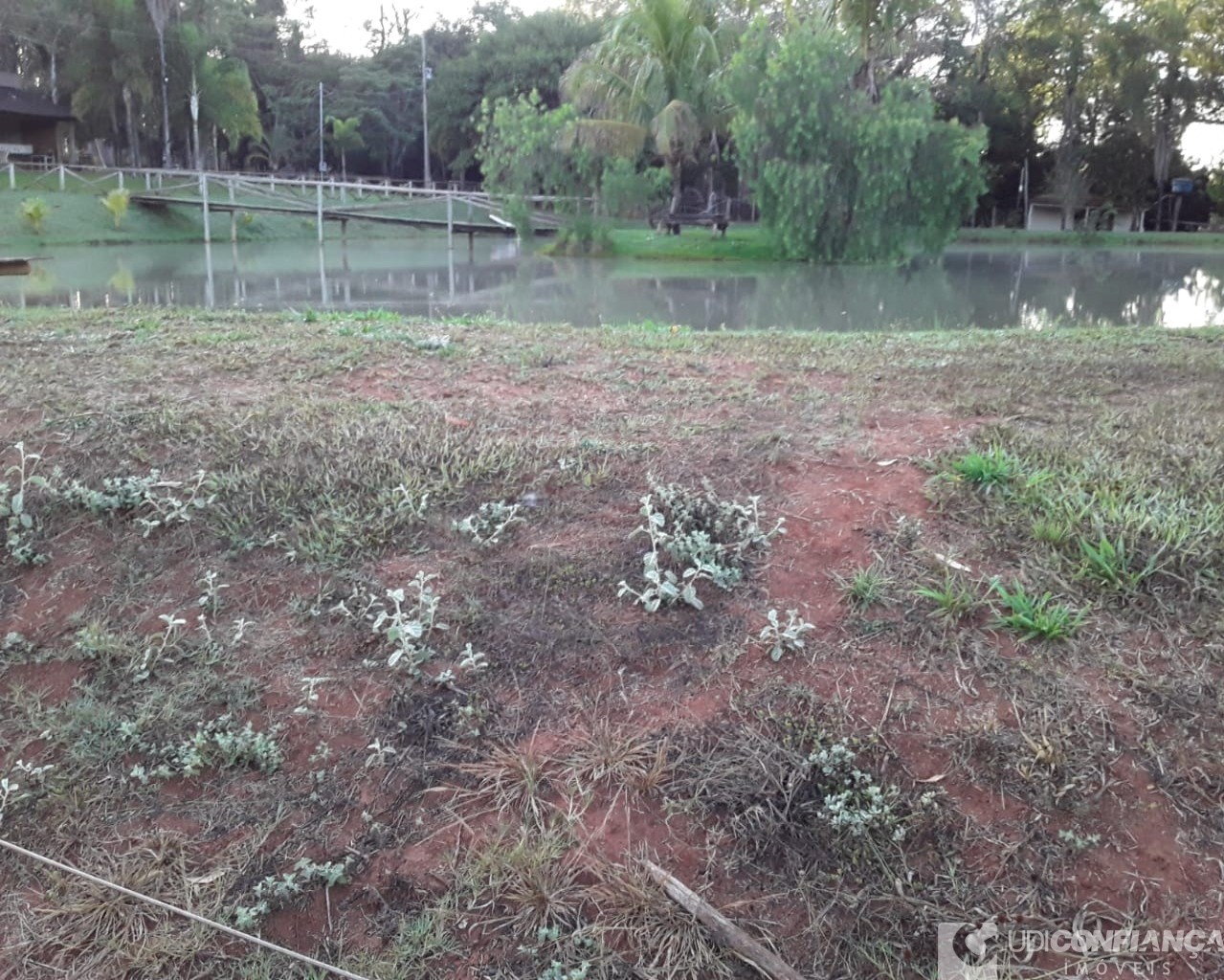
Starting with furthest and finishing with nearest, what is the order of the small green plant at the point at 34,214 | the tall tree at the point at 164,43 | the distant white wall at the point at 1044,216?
1. the distant white wall at the point at 1044,216
2. the tall tree at the point at 164,43
3. the small green plant at the point at 34,214

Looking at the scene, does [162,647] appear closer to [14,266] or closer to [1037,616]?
[1037,616]

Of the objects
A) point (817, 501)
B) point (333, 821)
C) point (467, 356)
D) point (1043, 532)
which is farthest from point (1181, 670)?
point (467, 356)

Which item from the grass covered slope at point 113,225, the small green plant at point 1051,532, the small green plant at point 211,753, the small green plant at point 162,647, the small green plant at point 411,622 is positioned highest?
the grass covered slope at point 113,225

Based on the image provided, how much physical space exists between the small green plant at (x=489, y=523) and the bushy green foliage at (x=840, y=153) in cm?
2009

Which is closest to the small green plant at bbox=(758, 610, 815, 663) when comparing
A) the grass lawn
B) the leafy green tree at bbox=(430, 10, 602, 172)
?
the grass lawn

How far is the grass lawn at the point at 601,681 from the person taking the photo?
86.6 inches

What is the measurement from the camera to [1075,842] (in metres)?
2.20

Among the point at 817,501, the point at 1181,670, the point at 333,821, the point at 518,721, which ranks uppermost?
the point at 817,501

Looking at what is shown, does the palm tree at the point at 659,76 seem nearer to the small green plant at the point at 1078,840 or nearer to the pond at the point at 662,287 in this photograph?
the pond at the point at 662,287

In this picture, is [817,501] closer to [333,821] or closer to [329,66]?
[333,821]

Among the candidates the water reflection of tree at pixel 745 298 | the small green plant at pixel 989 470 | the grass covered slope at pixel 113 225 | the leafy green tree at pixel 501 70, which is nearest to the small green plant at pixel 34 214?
the grass covered slope at pixel 113 225

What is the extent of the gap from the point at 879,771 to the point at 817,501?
3.85ft

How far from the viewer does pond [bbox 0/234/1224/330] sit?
13.0 m

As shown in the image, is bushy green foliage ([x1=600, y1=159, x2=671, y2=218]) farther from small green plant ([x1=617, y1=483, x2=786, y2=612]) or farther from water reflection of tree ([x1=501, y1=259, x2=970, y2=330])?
small green plant ([x1=617, y1=483, x2=786, y2=612])
